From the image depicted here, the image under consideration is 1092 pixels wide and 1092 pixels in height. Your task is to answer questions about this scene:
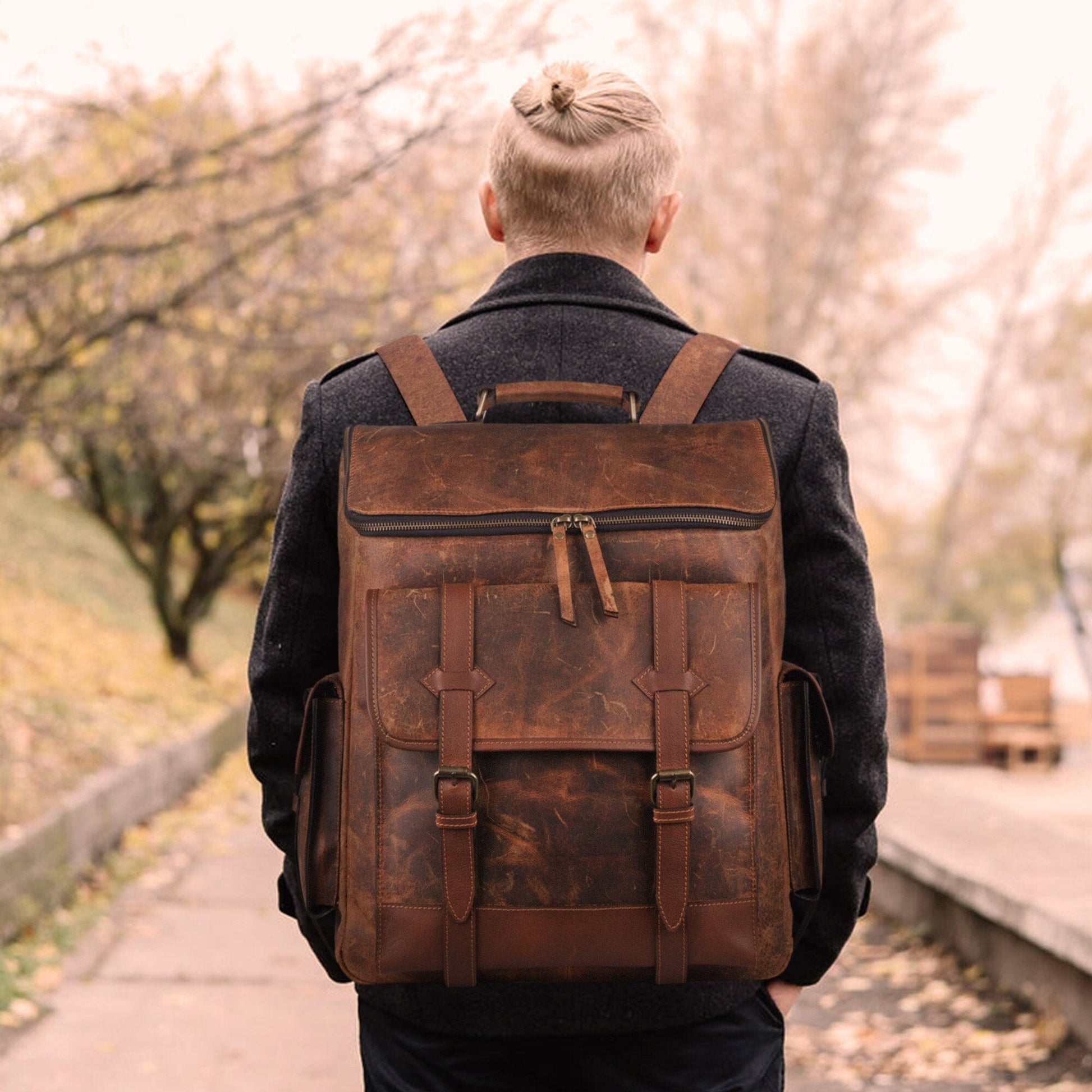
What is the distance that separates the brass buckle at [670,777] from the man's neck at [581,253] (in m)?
0.69

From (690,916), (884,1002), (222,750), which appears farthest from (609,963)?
(222,750)

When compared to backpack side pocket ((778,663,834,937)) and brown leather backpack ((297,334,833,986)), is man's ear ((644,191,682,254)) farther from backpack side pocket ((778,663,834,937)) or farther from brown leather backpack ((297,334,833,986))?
backpack side pocket ((778,663,834,937))

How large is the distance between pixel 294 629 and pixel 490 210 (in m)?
0.61

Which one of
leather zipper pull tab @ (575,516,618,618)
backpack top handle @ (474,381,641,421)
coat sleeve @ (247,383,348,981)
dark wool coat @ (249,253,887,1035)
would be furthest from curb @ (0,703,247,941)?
leather zipper pull tab @ (575,516,618,618)

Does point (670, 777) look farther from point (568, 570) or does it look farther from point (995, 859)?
point (995, 859)

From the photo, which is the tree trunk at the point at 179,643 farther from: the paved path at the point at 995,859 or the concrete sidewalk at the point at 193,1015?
the paved path at the point at 995,859

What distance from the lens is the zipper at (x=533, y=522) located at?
66.2 inches

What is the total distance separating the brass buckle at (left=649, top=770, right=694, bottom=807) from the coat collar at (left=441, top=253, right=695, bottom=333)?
0.62 m

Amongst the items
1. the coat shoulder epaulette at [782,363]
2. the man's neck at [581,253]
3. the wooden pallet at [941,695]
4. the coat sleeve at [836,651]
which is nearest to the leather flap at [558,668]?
the coat sleeve at [836,651]

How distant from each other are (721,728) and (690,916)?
0.69 feet

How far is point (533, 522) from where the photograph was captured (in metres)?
1.68

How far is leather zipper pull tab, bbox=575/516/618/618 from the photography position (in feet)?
5.34

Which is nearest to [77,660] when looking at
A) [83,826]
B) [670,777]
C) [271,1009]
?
[83,826]

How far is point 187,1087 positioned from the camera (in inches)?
180
